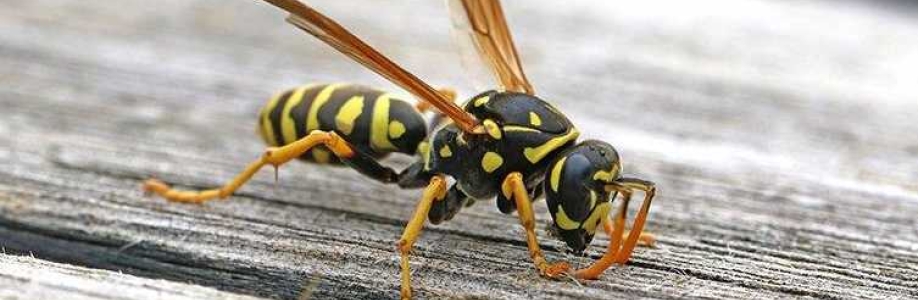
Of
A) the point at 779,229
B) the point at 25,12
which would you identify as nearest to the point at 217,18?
the point at 25,12

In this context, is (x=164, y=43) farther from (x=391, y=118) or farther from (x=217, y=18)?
(x=391, y=118)

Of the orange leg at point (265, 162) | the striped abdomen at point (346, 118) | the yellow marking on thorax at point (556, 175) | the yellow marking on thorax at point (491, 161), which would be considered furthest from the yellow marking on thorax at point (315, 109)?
the yellow marking on thorax at point (556, 175)

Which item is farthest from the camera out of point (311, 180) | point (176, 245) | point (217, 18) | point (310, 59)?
point (217, 18)

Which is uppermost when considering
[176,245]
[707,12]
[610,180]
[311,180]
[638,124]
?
[707,12]

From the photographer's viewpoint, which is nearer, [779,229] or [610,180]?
[610,180]

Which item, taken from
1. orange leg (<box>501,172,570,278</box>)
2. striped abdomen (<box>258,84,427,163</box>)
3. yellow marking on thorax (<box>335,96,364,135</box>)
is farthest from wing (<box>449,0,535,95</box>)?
orange leg (<box>501,172,570,278</box>)

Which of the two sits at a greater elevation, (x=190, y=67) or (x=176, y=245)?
(x=190, y=67)

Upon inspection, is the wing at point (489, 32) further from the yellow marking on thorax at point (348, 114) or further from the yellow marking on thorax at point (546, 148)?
Result: the yellow marking on thorax at point (546, 148)

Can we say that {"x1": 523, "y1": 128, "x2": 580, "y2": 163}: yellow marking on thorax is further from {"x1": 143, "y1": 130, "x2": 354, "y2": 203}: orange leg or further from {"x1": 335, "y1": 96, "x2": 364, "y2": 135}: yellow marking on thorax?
{"x1": 335, "y1": 96, "x2": 364, "y2": 135}: yellow marking on thorax
